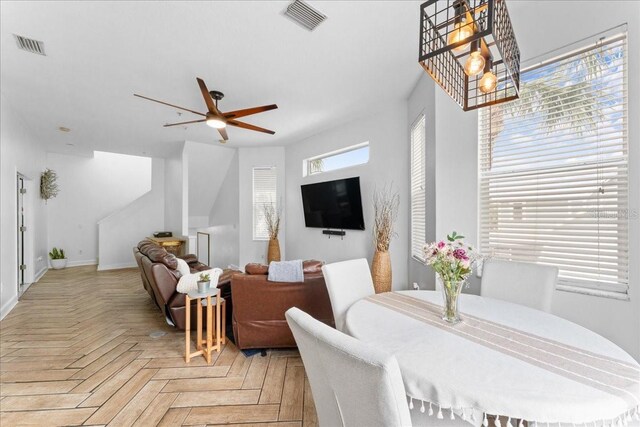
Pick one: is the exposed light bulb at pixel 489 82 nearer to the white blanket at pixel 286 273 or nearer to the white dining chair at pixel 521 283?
the white dining chair at pixel 521 283

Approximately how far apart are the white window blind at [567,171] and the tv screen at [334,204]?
210 centimetres

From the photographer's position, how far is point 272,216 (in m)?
6.02

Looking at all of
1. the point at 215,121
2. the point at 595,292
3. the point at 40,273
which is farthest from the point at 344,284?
the point at 40,273

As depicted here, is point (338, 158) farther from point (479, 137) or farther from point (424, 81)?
point (479, 137)

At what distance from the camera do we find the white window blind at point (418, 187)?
10.6ft

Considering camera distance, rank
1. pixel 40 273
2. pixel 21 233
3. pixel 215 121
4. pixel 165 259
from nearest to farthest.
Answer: pixel 165 259, pixel 215 121, pixel 21 233, pixel 40 273

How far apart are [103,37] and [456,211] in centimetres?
355

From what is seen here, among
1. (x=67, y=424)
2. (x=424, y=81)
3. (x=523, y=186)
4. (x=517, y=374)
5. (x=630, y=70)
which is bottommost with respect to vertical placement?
(x=67, y=424)

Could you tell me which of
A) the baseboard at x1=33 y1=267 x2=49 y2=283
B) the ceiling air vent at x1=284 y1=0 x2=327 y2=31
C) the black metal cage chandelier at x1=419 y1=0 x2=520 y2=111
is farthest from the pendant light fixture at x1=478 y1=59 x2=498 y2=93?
the baseboard at x1=33 y1=267 x2=49 y2=283

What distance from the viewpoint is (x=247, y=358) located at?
2445mm

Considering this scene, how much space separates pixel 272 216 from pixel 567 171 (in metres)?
4.94

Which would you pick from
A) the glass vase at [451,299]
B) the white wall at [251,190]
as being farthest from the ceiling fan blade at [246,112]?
the white wall at [251,190]

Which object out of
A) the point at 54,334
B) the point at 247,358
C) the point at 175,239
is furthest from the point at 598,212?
the point at 175,239

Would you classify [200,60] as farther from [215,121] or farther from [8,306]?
[8,306]
